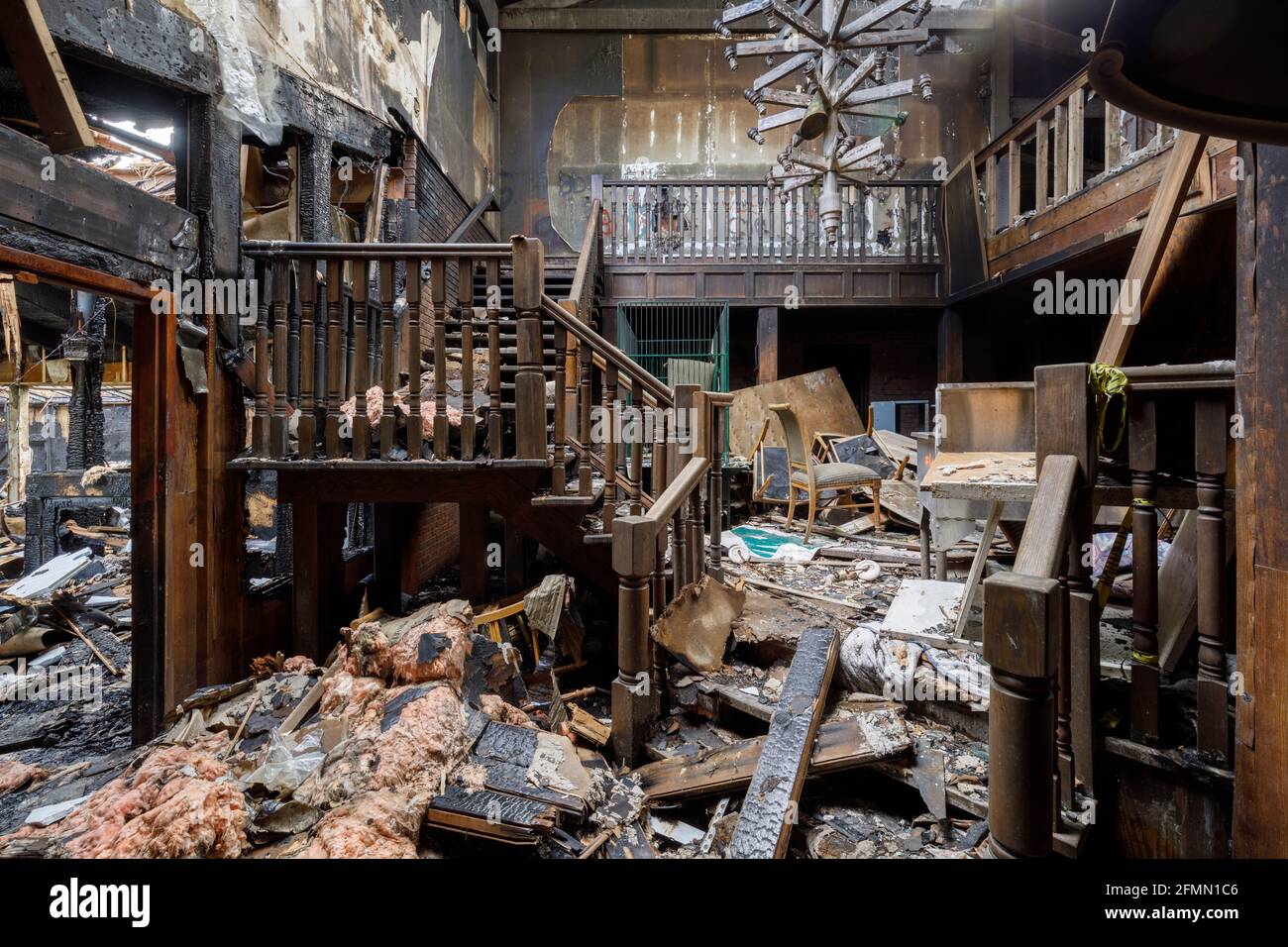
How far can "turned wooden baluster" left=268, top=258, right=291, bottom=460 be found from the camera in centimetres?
303

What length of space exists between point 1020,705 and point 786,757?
3.81ft

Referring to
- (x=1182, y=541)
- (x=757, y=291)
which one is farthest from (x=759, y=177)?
(x=1182, y=541)

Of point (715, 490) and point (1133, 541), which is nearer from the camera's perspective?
point (1133, 541)

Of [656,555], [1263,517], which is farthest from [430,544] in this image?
[1263,517]

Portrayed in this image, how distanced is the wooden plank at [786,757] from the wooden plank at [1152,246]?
1856 mm

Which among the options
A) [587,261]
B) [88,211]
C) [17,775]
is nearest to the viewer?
[88,211]

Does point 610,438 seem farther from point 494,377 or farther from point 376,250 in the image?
point 376,250

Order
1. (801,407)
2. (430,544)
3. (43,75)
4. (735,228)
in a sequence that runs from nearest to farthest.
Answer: (43,75) → (430,544) → (735,228) → (801,407)

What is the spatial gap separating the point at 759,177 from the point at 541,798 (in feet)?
35.5

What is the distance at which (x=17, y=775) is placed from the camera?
2594 millimetres

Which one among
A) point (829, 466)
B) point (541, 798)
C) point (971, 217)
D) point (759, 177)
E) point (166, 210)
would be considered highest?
point (759, 177)

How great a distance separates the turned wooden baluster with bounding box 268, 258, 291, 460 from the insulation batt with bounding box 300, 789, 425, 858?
1937 millimetres
